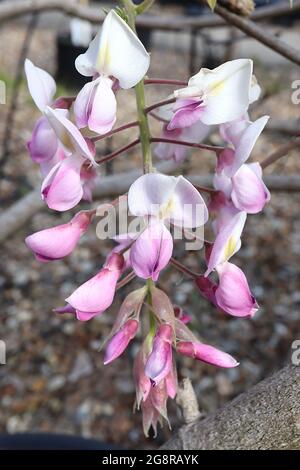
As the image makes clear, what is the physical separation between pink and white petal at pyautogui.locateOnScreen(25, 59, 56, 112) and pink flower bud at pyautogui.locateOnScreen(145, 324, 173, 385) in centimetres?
22

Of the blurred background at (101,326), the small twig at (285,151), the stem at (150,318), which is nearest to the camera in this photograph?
the stem at (150,318)

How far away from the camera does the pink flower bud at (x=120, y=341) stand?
1.81 feet

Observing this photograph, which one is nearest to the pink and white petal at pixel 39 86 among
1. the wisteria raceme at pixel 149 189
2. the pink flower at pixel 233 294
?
the wisteria raceme at pixel 149 189

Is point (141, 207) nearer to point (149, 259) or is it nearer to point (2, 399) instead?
point (149, 259)

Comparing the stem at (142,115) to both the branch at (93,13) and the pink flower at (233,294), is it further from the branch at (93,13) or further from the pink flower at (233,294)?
the branch at (93,13)

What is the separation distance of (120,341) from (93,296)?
0.05m

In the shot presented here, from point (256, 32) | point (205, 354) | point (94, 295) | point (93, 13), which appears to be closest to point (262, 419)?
point (205, 354)

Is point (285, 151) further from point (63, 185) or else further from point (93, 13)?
point (93, 13)

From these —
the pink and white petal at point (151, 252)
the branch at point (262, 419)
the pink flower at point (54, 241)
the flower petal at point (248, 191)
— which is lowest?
the branch at point (262, 419)

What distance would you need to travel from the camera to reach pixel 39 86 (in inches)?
22.1

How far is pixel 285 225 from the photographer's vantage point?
2.77 meters

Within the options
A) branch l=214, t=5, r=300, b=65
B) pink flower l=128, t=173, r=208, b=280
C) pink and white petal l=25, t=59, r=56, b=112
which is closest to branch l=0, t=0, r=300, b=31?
branch l=214, t=5, r=300, b=65

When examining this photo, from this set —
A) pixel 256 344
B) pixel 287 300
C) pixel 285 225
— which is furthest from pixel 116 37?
pixel 285 225
